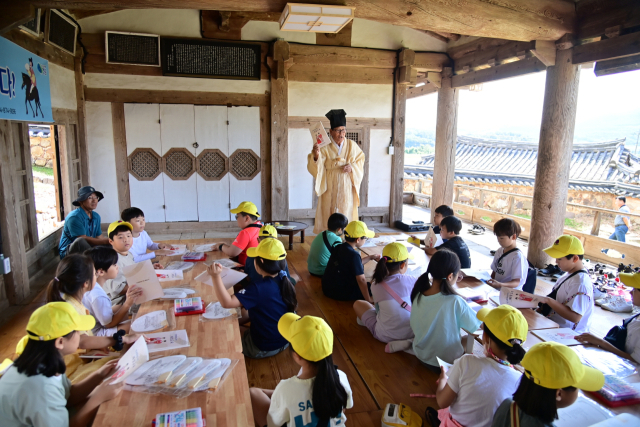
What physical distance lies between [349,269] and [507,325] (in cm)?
228

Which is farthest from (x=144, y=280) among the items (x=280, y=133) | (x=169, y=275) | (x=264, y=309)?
(x=280, y=133)

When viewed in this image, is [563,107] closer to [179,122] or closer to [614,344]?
[614,344]

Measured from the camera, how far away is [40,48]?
5.40 m

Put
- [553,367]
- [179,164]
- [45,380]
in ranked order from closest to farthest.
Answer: [553,367] < [45,380] < [179,164]

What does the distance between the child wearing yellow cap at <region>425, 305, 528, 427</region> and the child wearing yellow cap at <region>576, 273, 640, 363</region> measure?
0.75 meters

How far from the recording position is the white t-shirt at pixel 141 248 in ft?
12.6

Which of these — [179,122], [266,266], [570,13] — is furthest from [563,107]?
[179,122]

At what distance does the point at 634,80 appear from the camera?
2897 centimetres

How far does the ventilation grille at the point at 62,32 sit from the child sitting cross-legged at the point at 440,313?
5.77 m

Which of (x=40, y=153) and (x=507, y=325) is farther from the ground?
(x=40, y=153)

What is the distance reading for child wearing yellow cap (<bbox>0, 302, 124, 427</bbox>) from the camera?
1648mm

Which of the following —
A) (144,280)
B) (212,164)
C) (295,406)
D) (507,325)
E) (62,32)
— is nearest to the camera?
(295,406)

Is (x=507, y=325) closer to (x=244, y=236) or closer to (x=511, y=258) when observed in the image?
(x=511, y=258)

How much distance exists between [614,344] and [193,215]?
680 cm
